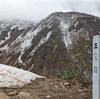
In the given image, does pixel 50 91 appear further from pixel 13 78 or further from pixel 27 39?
pixel 27 39

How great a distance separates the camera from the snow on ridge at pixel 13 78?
40.1 ft

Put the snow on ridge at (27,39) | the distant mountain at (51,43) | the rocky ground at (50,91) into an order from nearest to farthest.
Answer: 1. the rocky ground at (50,91)
2. the distant mountain at (51,43)
3. the snow on ridge at (27,39)

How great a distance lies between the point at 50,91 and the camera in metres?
11.4

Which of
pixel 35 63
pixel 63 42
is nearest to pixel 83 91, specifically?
pixel 35 63

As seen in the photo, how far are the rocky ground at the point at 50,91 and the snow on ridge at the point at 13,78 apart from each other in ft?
1.04

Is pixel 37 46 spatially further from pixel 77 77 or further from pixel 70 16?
pixel 77 77

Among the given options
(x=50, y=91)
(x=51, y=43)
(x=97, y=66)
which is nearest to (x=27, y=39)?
(x=51, y=43)

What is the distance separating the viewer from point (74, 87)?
39.8 ft

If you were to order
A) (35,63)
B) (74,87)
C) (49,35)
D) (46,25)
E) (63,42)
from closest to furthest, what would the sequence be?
(74,87) → (35,63) → (63,42) → (49,35) → (46,25)

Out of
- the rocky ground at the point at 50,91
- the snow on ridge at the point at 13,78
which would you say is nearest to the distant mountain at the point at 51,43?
the snow on ridge at the point at 13,78

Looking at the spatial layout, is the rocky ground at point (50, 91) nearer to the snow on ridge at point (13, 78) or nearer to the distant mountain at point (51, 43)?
the snow on ridge at point (13, 78)

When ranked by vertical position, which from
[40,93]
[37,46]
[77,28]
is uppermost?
[77,28]

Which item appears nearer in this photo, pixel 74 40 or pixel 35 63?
pixel 35 63

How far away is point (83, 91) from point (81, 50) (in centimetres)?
231
